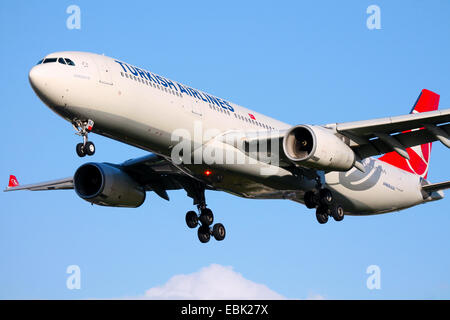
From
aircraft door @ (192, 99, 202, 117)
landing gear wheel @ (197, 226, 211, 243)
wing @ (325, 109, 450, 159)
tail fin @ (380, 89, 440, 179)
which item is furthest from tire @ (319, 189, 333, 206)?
tail fin @ (380, 89, 440, 179)

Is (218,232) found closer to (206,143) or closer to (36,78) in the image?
(206,143)

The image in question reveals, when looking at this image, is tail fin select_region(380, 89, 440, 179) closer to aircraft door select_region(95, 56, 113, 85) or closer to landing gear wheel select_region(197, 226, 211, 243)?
landing gear wheel select_region(197, 226, 211, 243)

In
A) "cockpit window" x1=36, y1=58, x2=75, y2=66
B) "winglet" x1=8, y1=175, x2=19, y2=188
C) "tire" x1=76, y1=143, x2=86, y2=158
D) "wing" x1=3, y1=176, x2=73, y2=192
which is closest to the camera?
"cockpit window" x1=36, y1=58, x2=75, y2=66

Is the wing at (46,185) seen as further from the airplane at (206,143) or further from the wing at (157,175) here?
the airplane at (206,143)

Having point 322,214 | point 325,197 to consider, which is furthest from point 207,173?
point 322,214

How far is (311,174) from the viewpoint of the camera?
113 feet

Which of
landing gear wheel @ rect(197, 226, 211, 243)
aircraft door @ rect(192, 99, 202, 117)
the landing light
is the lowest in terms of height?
landing gear wheel @ rect(197, 226, 211, 243)

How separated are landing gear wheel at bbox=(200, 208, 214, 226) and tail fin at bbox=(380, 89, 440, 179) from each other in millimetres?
9983

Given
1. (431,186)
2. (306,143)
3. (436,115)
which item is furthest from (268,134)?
(431,186)

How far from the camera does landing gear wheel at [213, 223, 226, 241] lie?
36688 millimetres

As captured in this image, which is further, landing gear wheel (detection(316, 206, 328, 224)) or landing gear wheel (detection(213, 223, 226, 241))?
landing gear wheel (detection(213, 223, 226, 241))

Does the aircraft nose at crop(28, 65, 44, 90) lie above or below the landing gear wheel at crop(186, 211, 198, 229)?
above

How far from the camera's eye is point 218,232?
36688 millimetres
